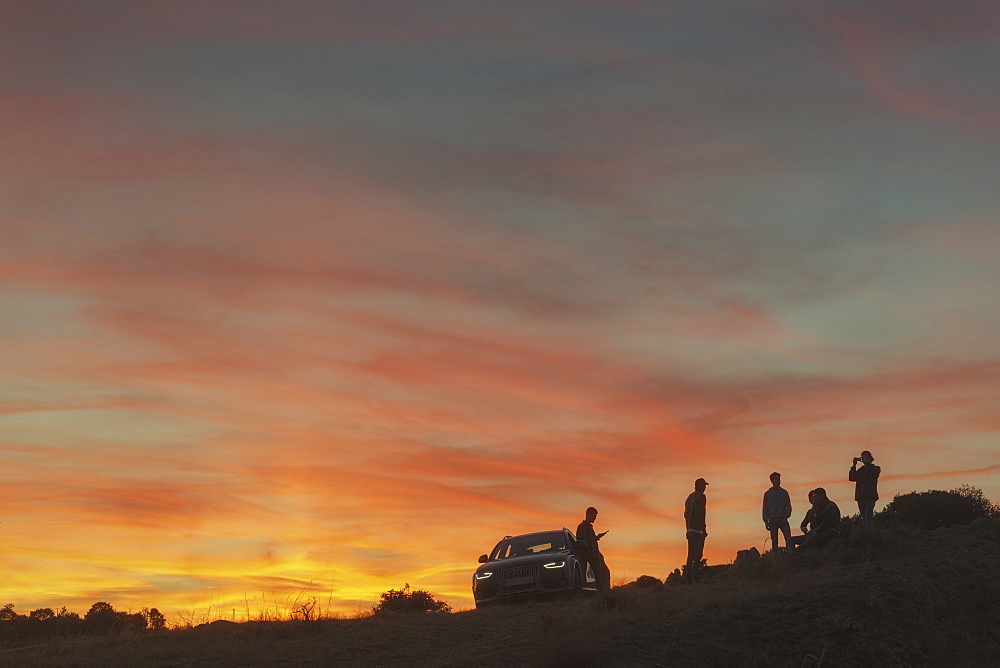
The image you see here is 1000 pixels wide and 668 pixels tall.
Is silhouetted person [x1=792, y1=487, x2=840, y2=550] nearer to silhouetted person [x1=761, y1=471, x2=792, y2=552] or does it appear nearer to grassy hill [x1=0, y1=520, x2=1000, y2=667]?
silhouetted person [x1=761, y1=471, x2=792, y2=552]

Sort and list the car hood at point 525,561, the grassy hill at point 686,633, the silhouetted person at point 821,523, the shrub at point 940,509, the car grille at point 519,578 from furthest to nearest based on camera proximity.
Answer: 1. the shrub at point 940,509
2. the silhouetted person at point 821,523
3. the car hood at point 525,561
4. the car grille at point 519,578
5. the grassy hill at point 686,633

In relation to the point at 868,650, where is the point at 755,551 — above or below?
above

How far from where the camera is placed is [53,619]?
76.9ft

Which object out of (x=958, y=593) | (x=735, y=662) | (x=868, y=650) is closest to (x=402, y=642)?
(x=735, y=662)

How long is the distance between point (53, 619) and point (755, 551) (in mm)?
17695

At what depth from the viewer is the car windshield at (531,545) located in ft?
77.0

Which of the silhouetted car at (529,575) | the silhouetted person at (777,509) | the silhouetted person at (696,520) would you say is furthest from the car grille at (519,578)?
the silhouetted person at (777,509)

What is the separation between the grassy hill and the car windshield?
351 cm

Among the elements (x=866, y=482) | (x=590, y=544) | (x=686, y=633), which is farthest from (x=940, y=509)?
(x=686, y=633)

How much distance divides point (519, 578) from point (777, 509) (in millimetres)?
6721

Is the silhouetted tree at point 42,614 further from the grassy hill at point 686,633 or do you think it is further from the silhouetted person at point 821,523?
the silhouetted person at point 821,523

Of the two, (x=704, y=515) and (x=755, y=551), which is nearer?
(x=704, y=515)

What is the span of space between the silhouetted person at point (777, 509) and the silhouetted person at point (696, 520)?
7.81 feet

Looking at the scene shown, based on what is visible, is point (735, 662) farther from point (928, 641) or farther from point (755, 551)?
point (755, 551)
